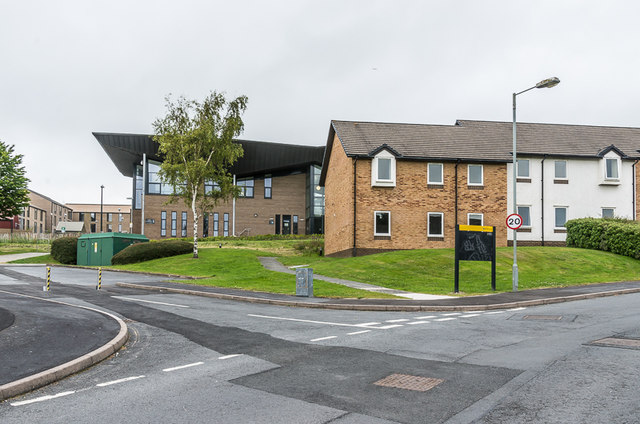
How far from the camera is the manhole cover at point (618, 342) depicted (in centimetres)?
871

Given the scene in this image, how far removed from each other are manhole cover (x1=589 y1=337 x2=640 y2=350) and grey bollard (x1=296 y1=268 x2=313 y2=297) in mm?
10378

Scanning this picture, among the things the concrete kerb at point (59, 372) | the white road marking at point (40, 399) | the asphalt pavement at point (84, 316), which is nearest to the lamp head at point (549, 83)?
the asphalt pavement at point (84, 316)

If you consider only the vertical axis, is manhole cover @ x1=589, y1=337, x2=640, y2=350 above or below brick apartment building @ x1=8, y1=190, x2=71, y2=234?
below

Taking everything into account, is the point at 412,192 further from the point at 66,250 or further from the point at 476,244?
the point at 66,250

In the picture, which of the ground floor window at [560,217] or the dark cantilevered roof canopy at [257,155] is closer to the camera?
the ground floor window at [560,217]

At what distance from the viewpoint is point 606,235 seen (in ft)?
105

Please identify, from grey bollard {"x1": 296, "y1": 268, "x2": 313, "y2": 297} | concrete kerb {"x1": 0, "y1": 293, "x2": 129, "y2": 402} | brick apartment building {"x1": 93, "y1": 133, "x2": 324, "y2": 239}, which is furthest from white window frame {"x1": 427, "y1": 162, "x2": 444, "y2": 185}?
brick apartment building {"x1": 93, "y1": 133, "x2": 324, "y2": 239}

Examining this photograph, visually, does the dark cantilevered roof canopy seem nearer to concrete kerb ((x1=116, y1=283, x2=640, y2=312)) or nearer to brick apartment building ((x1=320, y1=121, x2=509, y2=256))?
brick apartment building ((x1=320, y1=121, x2=509, y2=256))

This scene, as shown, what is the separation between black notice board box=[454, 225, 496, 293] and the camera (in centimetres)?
2031

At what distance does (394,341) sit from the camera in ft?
32.6

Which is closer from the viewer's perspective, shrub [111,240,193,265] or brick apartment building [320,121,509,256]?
brick apartment building [320,121,509,256]

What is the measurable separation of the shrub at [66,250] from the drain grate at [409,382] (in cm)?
4007

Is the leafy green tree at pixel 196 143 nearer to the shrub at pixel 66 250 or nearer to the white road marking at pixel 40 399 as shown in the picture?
the shrub at pixel 66 250

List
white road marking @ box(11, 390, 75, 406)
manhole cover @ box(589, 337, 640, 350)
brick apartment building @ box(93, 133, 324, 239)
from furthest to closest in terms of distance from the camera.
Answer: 1. brick apartment building @ box(93, 133, 324, 239)
2. manhole cover @ box(589, 337, 640, 350)
3. white road marking @ box(11, 390, 75, 406)
